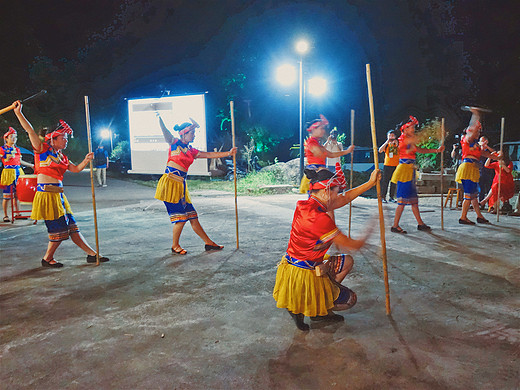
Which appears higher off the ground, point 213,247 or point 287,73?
point 287,73

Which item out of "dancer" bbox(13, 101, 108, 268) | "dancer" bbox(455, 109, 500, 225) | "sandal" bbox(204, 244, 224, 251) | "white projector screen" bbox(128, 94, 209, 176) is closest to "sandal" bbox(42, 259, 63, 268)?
"dancer" bbox(13, 101, 108, 268)

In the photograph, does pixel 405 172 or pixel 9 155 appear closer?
pixel 405 172

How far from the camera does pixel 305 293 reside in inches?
128

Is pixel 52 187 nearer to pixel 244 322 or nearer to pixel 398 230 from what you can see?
pixel 244 322

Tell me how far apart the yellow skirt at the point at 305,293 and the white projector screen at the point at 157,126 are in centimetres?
1245

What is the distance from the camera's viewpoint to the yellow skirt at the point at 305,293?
3.24 meters

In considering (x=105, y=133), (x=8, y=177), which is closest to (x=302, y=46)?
(x=8, y=177)

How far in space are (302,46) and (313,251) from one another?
38.3 feet

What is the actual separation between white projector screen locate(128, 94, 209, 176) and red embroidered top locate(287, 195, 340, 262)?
40.6ft

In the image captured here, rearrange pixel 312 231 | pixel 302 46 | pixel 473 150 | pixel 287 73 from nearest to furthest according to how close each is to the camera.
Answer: pixel 312 231 < pixel 473 150 < pixel 302 46 < pixel 287 73

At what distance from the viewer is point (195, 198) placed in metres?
12.5

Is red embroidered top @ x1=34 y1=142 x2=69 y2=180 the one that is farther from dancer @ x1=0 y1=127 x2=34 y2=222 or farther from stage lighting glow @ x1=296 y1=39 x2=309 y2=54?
stage lighting glow @ x1=296 y1=39 x2=309 y2=54

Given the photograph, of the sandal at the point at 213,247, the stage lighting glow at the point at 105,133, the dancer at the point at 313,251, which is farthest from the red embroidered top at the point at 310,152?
the stage lighting glow at the point at 105,133

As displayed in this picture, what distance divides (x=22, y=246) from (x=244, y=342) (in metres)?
4.93
